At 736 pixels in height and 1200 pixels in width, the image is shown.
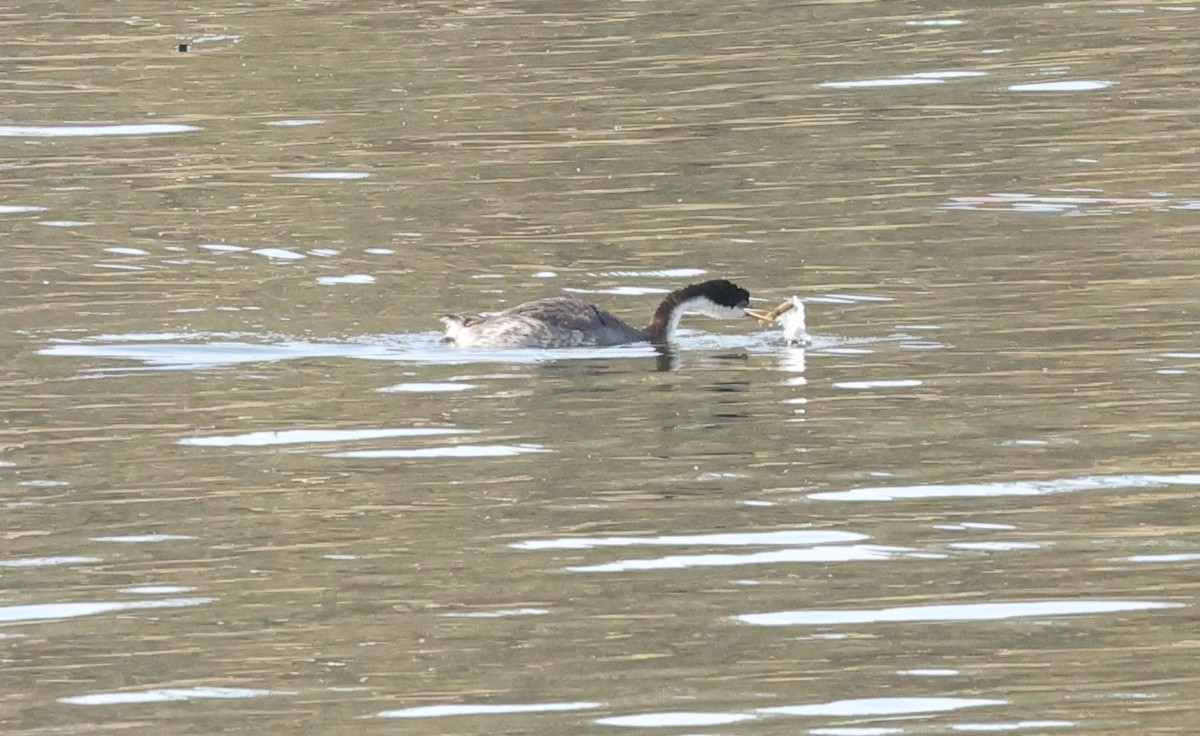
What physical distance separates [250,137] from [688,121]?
13.0 ft

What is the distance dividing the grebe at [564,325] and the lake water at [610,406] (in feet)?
0.45

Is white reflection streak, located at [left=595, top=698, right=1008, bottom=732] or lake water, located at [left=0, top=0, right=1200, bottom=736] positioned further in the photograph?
lake water, located at [left=0, top=0, right=1200, bottom=736]

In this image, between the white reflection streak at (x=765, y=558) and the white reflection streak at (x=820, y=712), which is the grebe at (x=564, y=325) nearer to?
the white reflection streak at (x=765, y=558)

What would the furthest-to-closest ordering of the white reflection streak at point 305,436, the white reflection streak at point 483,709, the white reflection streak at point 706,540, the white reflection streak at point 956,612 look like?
the white reflection streak at point 305,436 < the white reflection streak at point 706,540 < the white reflection streak at point 956,612 < the white reflection streak at point 483,709

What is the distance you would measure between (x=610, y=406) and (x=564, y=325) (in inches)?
66.5

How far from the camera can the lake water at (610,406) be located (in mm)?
8727

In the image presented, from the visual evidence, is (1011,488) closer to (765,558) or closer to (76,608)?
(765,558)

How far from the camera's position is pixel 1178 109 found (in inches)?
957

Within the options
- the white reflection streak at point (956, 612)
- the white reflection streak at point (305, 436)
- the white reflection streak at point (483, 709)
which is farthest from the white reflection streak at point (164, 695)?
the white reflection streak at point (305, 436)

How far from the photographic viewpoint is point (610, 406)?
1374cm

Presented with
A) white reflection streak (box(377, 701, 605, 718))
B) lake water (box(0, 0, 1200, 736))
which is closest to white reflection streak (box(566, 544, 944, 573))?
lake water (box(0, 0, 1200, 736))

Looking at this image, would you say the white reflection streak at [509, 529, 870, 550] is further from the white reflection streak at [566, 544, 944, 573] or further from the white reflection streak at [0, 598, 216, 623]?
the white reflection streak at [0, 598, 216, 623]

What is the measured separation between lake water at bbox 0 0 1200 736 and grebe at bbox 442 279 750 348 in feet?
0.45

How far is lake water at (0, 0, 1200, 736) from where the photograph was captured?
8727mm
